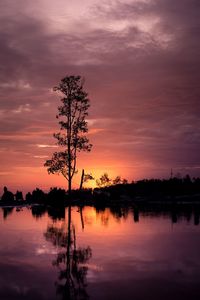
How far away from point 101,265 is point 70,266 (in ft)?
2.88

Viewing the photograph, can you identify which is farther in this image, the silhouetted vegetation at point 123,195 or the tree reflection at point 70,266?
the silhouetted vegetation at point 123,195

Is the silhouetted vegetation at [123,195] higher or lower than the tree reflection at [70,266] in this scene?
higher

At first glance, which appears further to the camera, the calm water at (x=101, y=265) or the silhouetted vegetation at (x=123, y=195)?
the silhouetted vegetation at (x=123, y=195)

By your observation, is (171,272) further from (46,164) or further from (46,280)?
(46,164)

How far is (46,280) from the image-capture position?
9438 mm

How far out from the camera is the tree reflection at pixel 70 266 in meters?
8.37

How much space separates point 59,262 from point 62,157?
30.6 m

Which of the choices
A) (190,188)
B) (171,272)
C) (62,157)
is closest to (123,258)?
(171,272)

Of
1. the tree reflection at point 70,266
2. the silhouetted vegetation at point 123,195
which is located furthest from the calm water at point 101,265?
the silhouetted vegetation at point 123,195

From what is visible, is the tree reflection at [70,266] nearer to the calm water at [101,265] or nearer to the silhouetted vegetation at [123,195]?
the calm water at [101,265]

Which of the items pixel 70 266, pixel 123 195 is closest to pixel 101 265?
pixel 70 266

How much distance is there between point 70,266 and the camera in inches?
432

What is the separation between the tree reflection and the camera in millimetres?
8366

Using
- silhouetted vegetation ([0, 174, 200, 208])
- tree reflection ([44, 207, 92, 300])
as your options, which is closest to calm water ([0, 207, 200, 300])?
tree reflection ([44, 207, 92, 300])
